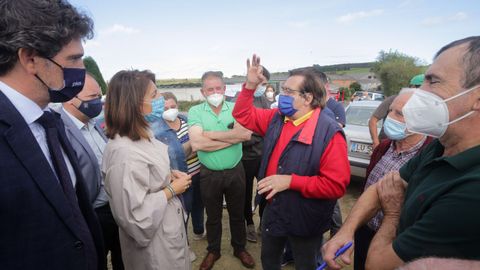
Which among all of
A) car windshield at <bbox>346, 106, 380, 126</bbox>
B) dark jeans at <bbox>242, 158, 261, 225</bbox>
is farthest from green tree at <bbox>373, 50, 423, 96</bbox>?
dark jeans at <bbox>242, 158, 261, 225</bbox>

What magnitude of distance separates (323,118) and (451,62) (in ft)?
3.98

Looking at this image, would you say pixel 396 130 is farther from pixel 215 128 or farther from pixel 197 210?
pixel 197 210

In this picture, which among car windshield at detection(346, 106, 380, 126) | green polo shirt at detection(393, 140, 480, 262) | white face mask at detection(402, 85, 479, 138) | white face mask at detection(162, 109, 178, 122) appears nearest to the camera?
green polo shirt at detection(393, 140, 480, 262)

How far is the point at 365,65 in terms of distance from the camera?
89.1 m

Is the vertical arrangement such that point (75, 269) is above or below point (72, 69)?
below

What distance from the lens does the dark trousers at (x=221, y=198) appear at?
3369 mm

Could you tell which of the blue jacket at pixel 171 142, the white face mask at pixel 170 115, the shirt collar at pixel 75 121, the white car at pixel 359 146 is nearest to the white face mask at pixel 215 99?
the white face mask at pixel 170 115

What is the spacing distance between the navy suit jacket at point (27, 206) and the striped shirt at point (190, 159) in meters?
2.28

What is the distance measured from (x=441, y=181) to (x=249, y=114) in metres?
1.97

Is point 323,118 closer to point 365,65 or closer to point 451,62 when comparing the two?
point 451,62

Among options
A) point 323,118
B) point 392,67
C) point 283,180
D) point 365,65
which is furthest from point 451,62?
point 365,65

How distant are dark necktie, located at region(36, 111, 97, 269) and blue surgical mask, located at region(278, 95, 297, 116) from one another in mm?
1802

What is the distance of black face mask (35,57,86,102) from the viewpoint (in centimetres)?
141

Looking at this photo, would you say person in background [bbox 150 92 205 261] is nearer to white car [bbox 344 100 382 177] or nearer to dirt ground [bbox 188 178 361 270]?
dirt ground [bbox 188 178 361 270]
